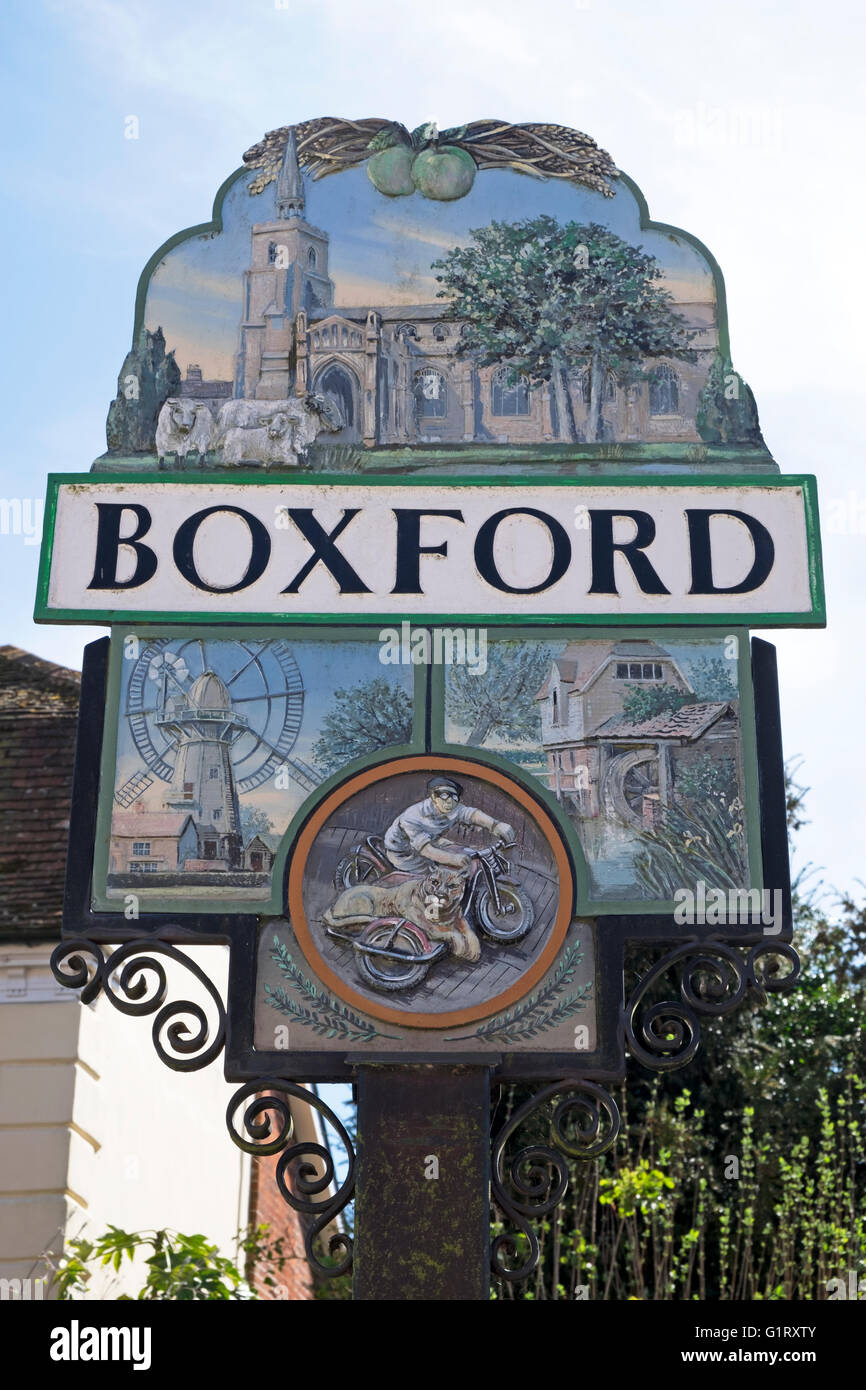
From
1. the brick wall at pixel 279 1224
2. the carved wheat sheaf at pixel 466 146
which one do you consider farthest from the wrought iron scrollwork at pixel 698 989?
the brick wall at pixel 279 1224

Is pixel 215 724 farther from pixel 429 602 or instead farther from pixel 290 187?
pixel 290 187

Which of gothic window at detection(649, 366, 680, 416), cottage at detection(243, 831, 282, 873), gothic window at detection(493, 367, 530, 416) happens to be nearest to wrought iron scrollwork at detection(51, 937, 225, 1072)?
cottage at detection(243, 831, 282, 873)

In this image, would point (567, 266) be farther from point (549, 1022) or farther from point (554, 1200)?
point (554, 1200)

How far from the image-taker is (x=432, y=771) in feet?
22.1

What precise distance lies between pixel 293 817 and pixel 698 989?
1635mm

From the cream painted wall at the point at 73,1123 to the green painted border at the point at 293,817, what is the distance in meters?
3.91

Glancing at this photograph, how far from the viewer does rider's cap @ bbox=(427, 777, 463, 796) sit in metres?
6.67

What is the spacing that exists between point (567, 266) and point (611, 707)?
2080mm

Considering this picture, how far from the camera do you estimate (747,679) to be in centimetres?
691

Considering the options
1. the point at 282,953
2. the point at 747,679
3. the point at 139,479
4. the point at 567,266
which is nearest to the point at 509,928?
the point at 282,953

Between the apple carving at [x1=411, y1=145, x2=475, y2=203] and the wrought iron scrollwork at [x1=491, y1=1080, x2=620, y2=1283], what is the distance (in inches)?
155

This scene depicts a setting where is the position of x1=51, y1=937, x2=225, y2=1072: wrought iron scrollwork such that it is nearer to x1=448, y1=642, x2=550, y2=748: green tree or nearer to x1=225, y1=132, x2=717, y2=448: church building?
x1=448, y1=642, x2=550, y2=748: green tree

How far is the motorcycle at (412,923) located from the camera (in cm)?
638

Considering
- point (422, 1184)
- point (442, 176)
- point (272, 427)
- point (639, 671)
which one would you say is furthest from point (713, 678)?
point (442, 176)
